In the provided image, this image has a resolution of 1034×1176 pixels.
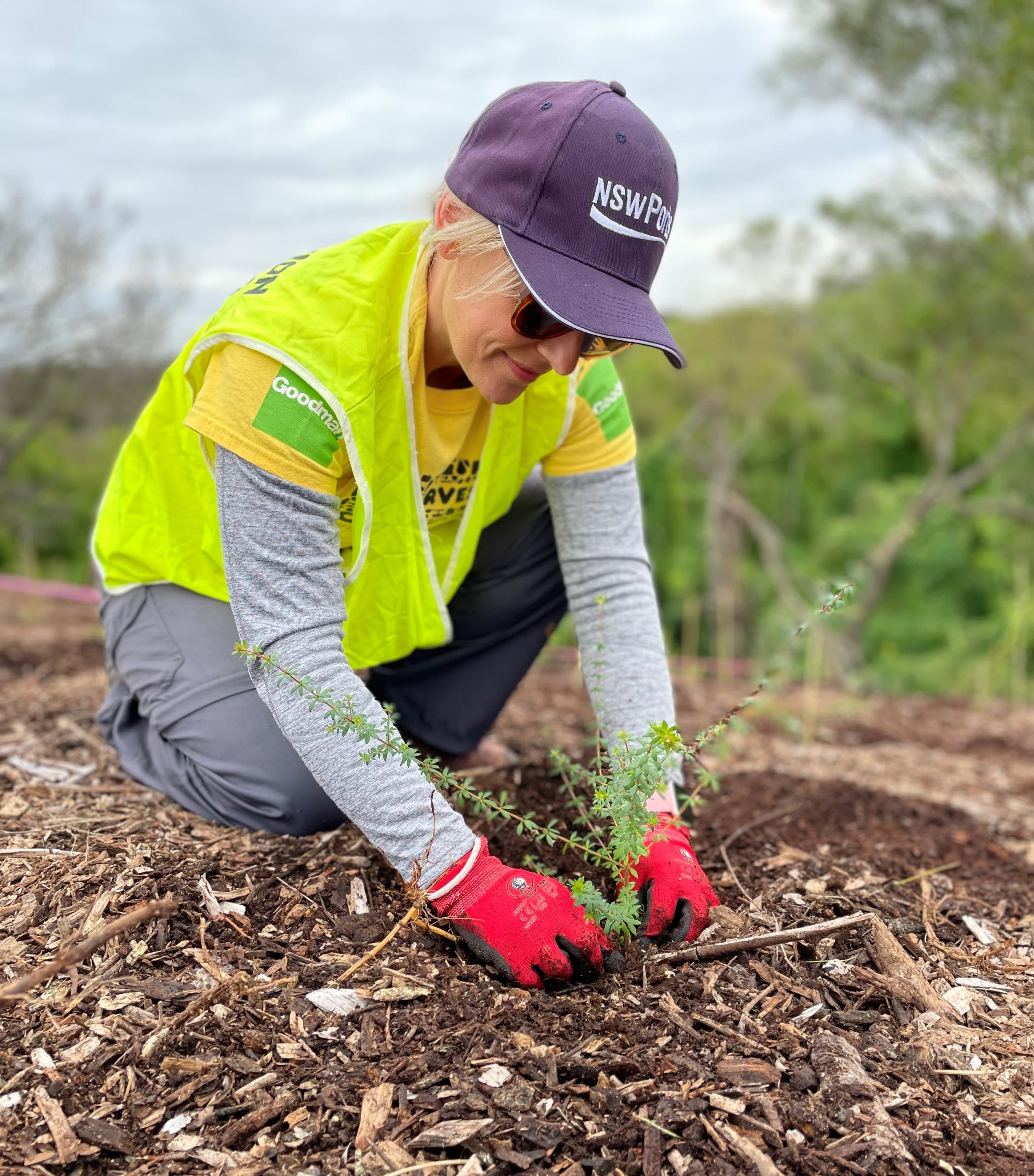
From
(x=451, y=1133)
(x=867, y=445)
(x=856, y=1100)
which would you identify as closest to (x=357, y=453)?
(x=451, y=1133)

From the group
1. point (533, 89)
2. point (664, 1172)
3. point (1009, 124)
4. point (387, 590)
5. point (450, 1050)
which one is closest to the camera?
point (664, 1172)

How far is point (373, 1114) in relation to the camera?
1.33 metres

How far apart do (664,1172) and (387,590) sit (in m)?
1.22

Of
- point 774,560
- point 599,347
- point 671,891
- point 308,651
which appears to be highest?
point 599,347

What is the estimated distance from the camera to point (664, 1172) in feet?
4.16

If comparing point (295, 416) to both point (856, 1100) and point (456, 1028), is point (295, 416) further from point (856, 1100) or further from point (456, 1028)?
point (856, 1100)

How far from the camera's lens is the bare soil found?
130 cm

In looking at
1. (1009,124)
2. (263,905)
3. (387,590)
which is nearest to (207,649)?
(387,590)

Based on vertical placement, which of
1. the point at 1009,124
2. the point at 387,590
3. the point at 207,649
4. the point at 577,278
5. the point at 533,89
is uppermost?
the point at 1009,124

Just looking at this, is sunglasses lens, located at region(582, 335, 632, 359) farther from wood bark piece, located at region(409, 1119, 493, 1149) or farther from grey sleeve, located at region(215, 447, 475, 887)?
wood bark piece, located at region(409, 1119, 493, 1149)

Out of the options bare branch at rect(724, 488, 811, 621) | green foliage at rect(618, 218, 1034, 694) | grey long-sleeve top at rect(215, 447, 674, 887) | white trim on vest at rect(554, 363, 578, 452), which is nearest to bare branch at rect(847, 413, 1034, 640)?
green foliage at rect(618, 218, 1034, 694)

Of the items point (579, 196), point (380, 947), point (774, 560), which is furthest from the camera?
point (774, 560)

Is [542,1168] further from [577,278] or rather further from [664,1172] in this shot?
[577,278]

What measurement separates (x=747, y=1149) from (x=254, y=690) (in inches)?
54.2
